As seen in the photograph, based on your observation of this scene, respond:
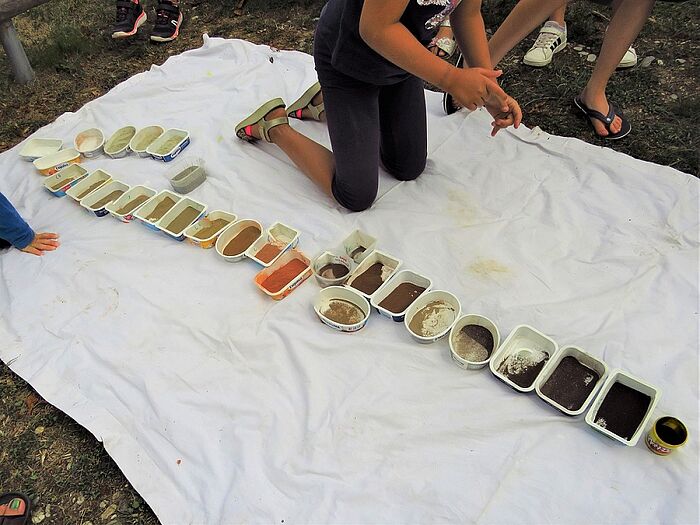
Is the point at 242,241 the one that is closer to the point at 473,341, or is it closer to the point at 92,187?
the point at 92,187

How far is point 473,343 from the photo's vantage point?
1705 millimetres

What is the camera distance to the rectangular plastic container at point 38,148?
2613mm

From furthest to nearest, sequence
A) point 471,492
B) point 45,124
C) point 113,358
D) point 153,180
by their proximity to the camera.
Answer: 1. point 45,124
2. point 153,180
3. point 113,358
4. point 471,492

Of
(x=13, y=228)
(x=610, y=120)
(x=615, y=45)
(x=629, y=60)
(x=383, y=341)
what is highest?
(x=615, y=45)

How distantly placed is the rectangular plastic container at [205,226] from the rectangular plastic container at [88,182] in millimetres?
563

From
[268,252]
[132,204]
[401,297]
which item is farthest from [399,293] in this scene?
[132,204]

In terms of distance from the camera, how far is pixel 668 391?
1.54 m

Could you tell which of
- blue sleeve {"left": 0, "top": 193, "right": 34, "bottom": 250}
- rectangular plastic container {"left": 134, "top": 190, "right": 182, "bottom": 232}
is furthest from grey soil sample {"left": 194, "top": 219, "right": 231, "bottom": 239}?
blue sleeve {"left": 0, "top": 193, "right": 34, "bottom": 250}

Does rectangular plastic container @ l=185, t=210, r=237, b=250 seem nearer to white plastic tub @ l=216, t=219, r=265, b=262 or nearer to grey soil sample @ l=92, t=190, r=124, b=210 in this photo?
white plastic tub @ l=216, t=219, r=265, b=262

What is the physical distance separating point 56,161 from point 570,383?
2.50 meters

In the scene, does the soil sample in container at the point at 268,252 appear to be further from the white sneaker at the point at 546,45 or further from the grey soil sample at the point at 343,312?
the white sneaker at the point at 546,45

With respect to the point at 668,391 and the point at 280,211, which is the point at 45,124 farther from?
the point at 668,391

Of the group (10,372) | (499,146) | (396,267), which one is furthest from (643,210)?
(10,372)

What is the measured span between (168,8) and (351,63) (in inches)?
97.8
